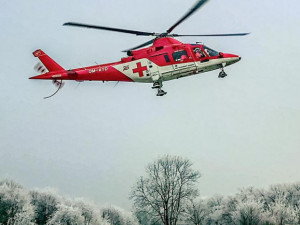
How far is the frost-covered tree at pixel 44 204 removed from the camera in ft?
240

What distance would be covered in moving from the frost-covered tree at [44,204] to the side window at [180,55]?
58.3 metres

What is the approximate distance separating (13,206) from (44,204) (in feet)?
38.9

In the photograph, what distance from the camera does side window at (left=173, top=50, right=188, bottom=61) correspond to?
79.9 ft

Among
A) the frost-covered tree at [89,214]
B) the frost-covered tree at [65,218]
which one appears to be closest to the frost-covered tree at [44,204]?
the frost-covered tree at [65,218]

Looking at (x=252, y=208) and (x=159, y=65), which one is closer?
(x=159, y=65)

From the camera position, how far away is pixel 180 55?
24.4 metres

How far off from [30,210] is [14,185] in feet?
45.8

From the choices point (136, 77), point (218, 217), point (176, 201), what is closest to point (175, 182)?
point (176, 201)

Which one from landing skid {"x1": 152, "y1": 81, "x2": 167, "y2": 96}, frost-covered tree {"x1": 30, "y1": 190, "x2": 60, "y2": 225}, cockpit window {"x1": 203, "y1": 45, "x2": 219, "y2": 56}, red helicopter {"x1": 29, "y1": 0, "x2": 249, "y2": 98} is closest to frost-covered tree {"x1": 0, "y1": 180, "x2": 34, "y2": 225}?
frost-covered tree {"x1": 30, "y1": 190, "x2": 60, "y2": 225}

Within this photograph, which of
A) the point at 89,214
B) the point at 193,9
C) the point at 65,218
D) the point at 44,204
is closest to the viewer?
the point at 193,9

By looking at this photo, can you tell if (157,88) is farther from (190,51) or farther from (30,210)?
(30,210)

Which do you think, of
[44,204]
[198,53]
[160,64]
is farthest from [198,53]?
[44,204]

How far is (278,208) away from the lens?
61.2 metres

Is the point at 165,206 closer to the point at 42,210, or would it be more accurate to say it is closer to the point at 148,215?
the point at 148,215
